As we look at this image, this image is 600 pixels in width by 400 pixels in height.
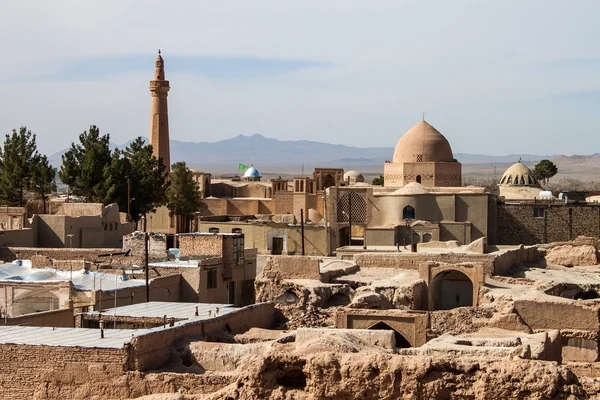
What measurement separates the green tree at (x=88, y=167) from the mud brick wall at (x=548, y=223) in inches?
562

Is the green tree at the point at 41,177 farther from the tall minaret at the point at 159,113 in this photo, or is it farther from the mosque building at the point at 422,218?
the tall minaret at the point at 159,113

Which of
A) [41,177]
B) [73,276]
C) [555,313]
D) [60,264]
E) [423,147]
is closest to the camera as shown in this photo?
[555,313]

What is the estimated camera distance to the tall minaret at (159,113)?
188 ft

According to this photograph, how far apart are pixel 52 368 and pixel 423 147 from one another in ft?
108

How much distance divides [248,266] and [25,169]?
1713cm

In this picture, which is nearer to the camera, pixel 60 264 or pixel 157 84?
pixel 60 264

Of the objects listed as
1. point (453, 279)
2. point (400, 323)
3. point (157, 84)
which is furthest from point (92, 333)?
point (157, 84)

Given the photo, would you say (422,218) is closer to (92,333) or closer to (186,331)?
(186,331)

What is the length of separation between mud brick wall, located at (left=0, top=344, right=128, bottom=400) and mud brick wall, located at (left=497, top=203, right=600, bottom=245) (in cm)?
2714

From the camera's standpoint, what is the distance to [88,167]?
42656 millimetres

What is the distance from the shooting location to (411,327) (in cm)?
2047

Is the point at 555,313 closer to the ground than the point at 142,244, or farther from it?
closer to the ground

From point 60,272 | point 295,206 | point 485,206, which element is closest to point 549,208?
point 485,206

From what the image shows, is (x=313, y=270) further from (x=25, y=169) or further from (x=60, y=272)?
(x=25, y=169)
